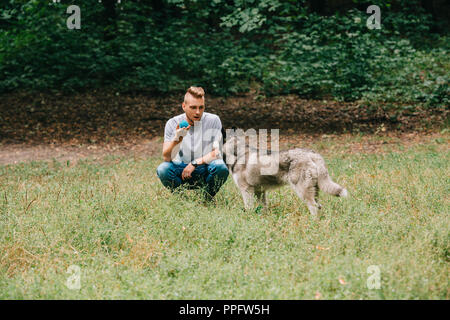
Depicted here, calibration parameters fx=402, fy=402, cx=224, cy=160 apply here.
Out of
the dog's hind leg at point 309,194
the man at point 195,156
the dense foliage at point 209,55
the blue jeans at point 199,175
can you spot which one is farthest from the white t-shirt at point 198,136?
the dense foliage at point 209,55

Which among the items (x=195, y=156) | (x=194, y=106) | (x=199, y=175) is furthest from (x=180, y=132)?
(x=199, y=175)

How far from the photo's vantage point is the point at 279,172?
16.7ft

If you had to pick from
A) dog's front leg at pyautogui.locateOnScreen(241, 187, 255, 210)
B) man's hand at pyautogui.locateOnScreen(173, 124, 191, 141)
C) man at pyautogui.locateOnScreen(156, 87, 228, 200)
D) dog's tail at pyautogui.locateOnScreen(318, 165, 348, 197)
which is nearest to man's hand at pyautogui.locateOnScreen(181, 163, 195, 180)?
man at pyautogui.locateOnScreen(156, 87, 228, 200)

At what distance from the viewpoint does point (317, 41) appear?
1409 cm

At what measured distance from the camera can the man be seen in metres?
5.32

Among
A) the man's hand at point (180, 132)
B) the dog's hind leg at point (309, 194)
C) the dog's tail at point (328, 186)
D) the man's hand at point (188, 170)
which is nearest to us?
the dog's tail at point (328, 186)

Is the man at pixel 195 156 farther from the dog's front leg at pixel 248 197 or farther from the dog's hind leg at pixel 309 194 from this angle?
the dog's hind leg at pixel 309 194

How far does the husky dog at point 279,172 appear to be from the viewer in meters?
4.79

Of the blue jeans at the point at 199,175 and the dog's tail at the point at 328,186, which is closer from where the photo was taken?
the dog's tail at the point at 328,186

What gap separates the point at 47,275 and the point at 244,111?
10.8m

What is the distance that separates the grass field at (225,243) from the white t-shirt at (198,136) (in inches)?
22.3

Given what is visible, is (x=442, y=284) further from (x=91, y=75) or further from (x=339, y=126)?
(x=91, y=75)

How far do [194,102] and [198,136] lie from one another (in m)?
0.60

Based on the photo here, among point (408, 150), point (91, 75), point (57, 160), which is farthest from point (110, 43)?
point (408, 150)
